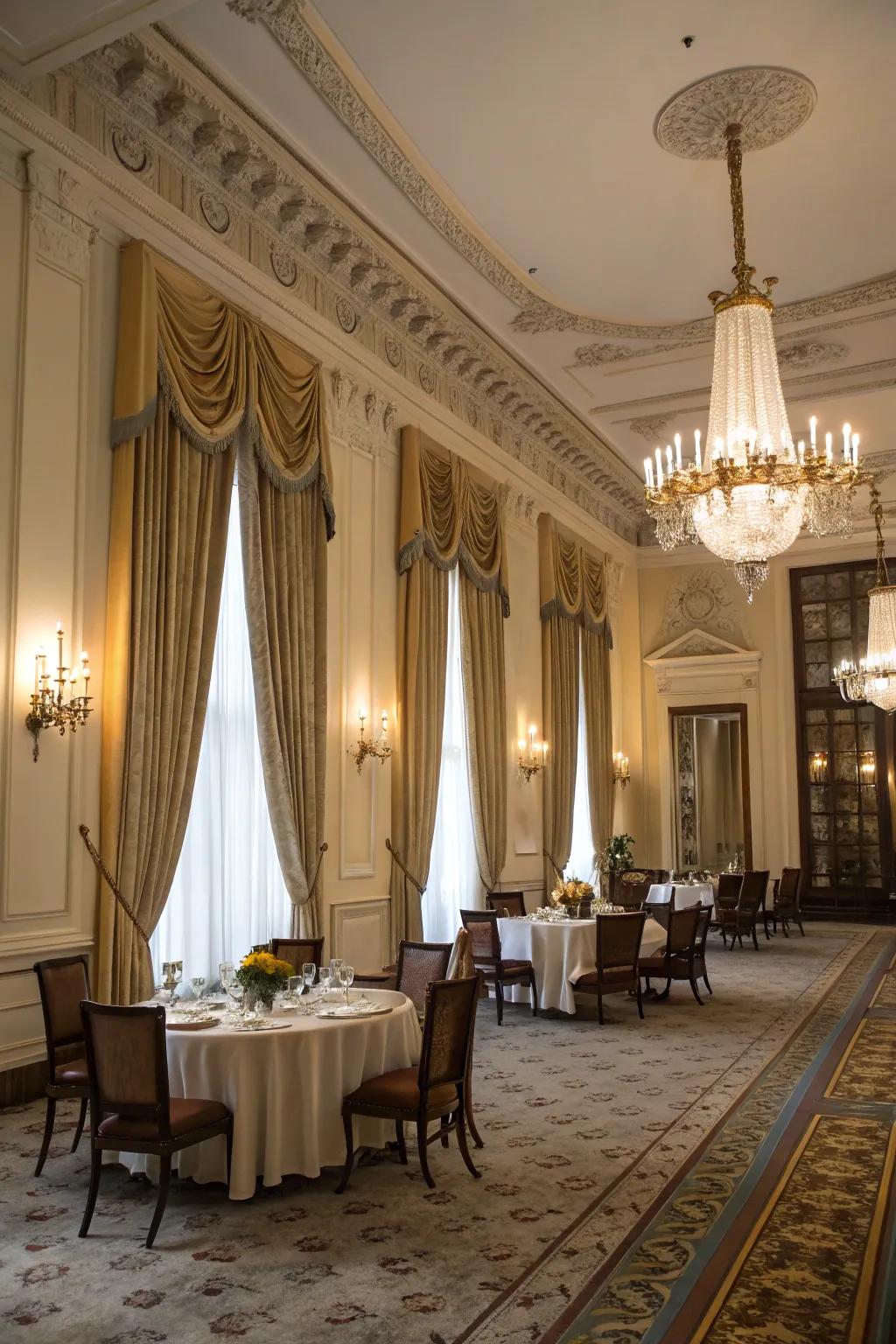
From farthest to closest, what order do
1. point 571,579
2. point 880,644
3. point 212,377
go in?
point 571,579 < point 880,644 < point 212,377

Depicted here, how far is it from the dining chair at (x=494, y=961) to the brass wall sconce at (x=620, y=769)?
6692 millimetres

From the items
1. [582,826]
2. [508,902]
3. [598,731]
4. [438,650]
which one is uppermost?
[438,650]

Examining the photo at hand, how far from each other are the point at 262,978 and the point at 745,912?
9.00 metres

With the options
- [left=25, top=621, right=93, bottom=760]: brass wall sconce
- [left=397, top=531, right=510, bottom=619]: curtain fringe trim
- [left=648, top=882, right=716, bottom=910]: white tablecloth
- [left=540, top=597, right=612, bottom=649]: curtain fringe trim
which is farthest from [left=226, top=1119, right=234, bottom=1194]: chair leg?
[left=540, top=597, right=612, bottom=649]: curtain fringe trim

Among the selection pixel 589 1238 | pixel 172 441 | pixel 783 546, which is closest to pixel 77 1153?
pixel 589 1238

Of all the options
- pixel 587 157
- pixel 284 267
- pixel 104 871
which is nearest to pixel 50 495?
pixel 104 871

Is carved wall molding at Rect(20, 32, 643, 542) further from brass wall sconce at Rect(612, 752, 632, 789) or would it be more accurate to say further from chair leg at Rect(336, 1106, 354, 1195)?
chair leg at Rect(336, 1106, 354, 1195)

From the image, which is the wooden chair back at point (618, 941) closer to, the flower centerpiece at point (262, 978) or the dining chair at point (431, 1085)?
the dining chair at point (431, 1085)

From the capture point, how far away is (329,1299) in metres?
3.35

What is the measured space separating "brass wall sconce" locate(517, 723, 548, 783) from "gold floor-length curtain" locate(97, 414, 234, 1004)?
5.55 m

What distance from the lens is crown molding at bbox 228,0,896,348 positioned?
6.04 m

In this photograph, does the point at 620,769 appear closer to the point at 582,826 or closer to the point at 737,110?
the point at 582,826

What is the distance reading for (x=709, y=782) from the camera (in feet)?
52.7

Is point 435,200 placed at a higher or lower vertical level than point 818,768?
higher
